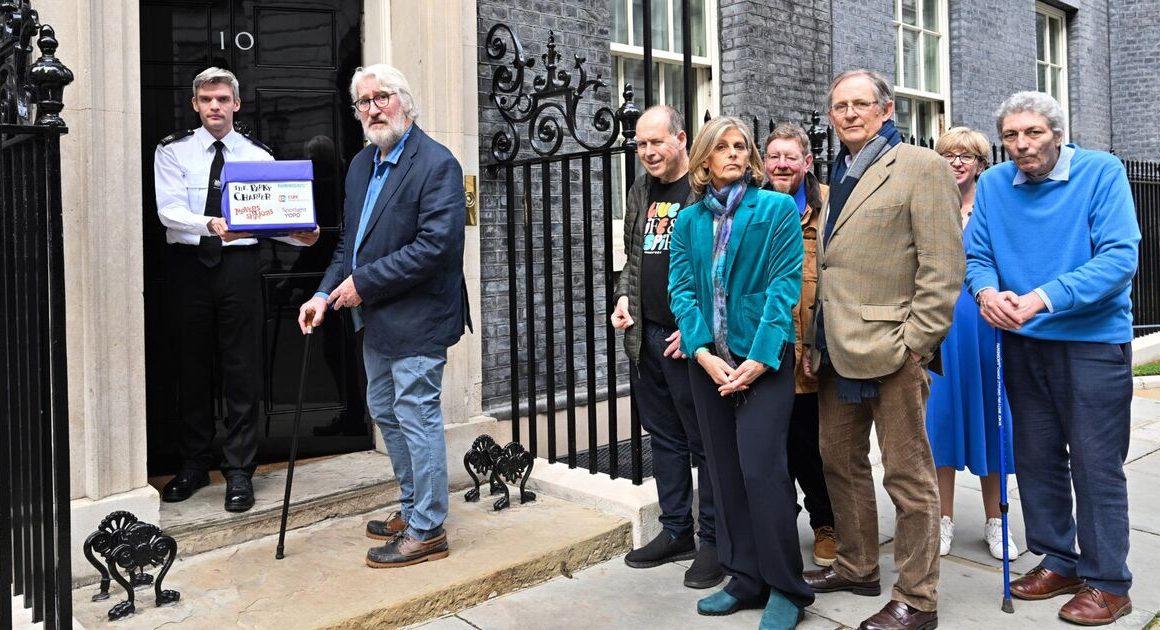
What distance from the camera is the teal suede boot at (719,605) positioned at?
3723 mm

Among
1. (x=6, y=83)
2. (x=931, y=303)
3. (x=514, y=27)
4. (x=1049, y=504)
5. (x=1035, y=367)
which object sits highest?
(x=514, y=27)

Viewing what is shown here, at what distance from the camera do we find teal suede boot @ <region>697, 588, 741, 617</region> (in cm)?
372

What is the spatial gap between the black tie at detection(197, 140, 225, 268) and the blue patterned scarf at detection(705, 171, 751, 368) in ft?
7.52

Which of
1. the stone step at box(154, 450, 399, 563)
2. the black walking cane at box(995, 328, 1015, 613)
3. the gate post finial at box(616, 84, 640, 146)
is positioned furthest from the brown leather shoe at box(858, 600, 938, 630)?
the stone step at box(154, 450, 399, 563)

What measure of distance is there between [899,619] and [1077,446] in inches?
37.6

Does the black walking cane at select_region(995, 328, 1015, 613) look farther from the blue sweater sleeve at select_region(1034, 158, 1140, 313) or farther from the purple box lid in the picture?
the purple box lid

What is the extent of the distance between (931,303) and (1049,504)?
1.12 meters

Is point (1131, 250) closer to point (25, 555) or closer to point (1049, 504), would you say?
point (1049, 504)

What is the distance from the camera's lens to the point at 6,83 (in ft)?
10.5

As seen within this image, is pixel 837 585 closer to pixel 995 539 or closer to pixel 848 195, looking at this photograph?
pixel 995 539

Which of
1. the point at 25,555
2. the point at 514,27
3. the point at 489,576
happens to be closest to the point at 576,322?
the point at 514,27

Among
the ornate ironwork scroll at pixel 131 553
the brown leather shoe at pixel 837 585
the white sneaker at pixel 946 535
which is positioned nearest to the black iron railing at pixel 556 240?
the brown leather shoe at pixel 837 585

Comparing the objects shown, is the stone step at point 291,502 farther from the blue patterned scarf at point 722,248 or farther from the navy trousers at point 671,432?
the blue patterned scarf at point 722,248

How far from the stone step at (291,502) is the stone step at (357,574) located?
0.18 ft
